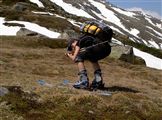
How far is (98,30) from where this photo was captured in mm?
17438

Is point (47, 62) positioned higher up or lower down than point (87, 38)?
lower down

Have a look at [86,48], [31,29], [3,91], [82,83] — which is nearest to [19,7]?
[31,29]

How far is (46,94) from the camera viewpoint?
50.7 ft

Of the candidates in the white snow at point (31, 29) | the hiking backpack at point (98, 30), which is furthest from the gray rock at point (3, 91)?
the white snow at point (31, 29)

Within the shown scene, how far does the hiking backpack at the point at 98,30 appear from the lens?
17.5 metres

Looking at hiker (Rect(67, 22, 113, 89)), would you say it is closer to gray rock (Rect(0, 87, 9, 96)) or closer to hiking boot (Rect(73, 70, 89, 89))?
hiking boot (Rect(73, 70, 89, 89))

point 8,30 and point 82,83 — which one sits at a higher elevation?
point 82,83

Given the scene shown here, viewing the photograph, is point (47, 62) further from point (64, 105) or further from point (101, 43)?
point (64, 105)

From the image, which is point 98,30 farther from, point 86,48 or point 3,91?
point 3,91

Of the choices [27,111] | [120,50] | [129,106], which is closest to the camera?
[27,111]

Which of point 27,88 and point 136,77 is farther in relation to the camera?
point 136,77

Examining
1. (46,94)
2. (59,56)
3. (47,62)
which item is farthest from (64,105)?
(59,56)

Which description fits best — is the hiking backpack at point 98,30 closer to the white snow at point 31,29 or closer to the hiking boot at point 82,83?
the hiking boot at point 82,83

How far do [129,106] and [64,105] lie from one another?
2.47 metres
